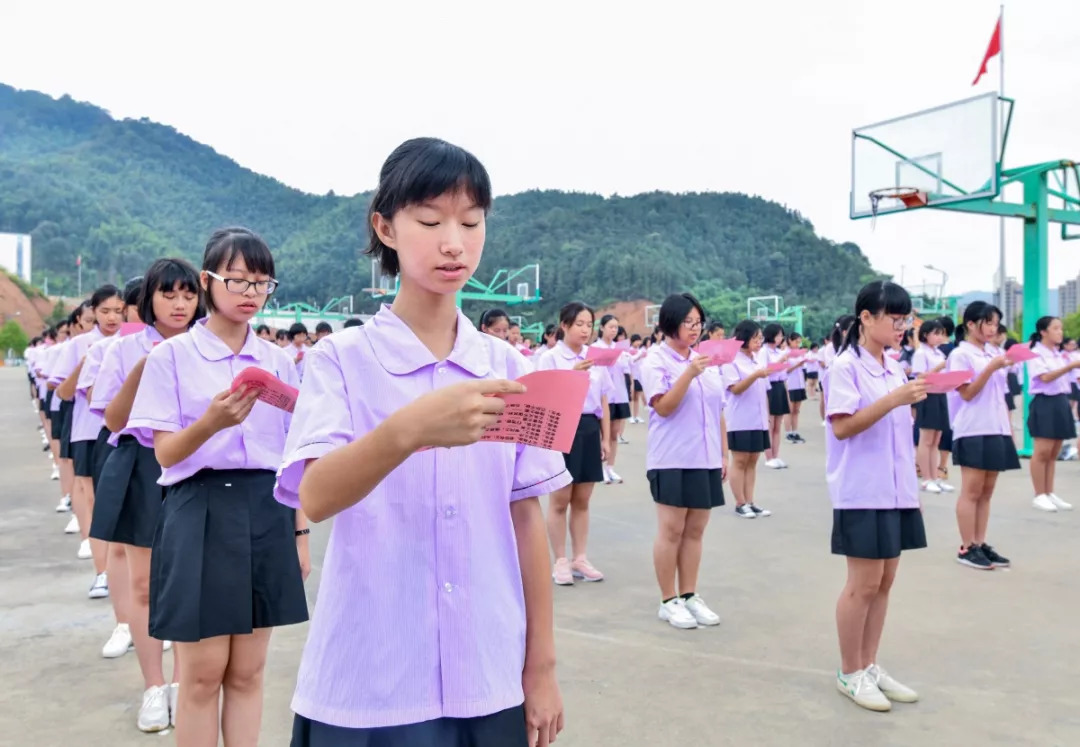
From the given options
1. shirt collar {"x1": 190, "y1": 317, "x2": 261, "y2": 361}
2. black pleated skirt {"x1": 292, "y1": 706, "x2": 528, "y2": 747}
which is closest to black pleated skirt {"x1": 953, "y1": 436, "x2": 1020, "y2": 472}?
shirt collar {"x1": 190, "y1": 317, "x2": 261, "y2": 361}

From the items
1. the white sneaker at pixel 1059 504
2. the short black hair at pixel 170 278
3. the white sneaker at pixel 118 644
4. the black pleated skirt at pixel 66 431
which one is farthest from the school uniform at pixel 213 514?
the white sneaker at pixel 1059 504

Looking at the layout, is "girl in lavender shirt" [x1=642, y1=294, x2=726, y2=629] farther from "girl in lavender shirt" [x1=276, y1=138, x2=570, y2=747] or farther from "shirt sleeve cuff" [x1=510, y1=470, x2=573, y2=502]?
"girl in lavender shirt" [x1=276, y1=138, x2=570, y2=747]

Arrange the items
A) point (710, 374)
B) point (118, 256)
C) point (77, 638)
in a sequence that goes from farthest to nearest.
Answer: point (118, 256)
point (710, 374)
point (77, 638)

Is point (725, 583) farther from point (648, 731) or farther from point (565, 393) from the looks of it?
point (565, 393)

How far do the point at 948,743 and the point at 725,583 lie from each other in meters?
2.04

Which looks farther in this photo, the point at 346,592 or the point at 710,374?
the point at 710,374

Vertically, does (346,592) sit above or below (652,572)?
above

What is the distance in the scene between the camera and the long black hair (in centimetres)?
318

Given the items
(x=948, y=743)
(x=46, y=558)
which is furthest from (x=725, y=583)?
(x=46, y=558)

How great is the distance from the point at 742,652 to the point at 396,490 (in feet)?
9.78

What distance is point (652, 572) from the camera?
5188mm

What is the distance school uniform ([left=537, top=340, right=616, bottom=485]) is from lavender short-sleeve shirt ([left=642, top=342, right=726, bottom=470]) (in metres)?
0.83

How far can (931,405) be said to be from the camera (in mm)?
7871

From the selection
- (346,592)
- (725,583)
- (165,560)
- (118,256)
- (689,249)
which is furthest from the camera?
(118,256)
